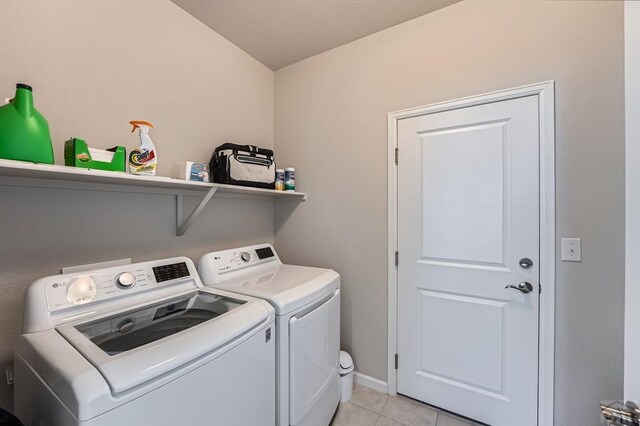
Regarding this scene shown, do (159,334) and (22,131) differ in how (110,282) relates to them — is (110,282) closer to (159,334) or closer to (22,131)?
(159,334)

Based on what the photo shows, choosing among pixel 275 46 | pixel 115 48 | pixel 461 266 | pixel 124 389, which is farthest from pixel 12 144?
pixel 461 266

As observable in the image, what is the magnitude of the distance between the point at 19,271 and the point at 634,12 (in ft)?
7.14

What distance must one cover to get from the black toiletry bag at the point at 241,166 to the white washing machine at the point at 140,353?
67 centimetres

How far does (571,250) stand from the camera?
1.39m

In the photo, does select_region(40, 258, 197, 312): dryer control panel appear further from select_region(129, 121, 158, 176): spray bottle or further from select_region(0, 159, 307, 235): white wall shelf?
select_region(129, 121, 158, 176): spray bottle

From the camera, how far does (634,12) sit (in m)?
0.58

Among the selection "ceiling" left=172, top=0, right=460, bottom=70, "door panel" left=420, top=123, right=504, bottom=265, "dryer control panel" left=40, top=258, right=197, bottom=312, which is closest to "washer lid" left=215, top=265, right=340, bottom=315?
"dryer control panel" left=40, top=258, right=197, bottom=312

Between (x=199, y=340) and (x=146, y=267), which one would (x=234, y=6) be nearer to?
(x=146, y=267)

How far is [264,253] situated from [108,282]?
976mm

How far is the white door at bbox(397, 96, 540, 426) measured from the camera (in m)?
1.49

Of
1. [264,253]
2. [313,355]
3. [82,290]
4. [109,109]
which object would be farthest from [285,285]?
[109,109]

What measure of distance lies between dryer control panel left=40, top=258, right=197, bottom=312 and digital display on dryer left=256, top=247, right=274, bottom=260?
53cm

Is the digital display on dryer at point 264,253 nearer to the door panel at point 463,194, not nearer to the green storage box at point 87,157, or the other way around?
the green storage box at point 87,157

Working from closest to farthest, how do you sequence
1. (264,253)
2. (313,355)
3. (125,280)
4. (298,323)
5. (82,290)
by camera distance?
1. (82,290)
2. (125,280)
3. (298,323)
4. (313,355)
5. (264,253)
